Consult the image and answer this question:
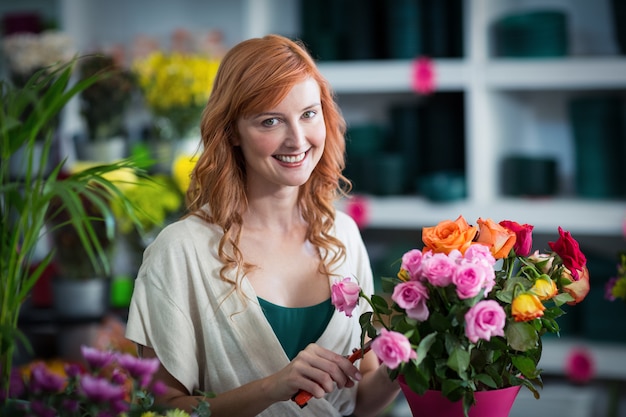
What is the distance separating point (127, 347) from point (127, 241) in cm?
52

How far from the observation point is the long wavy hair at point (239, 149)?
4.71 feet

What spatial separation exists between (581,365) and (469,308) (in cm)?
186

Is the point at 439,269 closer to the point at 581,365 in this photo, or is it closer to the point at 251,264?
the point at 251,264

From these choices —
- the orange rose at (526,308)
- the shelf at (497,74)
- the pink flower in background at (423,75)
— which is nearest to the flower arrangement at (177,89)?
the shelf at (497,74)

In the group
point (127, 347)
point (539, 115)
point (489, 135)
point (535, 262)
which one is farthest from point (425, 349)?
point (539, 115)

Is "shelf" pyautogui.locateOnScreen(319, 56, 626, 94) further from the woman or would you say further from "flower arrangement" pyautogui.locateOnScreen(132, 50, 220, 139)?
the woman

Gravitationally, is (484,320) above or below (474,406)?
above

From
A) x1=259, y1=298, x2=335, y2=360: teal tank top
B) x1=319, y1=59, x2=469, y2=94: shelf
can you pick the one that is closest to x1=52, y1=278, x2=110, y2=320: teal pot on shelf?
x1=319, y1=59, x2=469, y2=94: shelf

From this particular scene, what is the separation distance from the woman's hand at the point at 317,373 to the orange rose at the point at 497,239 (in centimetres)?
28

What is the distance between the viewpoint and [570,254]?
1.21 metres

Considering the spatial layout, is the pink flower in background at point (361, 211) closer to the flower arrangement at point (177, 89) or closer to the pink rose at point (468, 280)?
the flower arrangement at point (177, 89)

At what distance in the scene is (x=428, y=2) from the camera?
9.60 feet

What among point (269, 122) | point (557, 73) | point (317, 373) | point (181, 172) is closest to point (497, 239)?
point (317, 373)

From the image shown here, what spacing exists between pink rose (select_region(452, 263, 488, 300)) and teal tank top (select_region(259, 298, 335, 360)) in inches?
18.5
